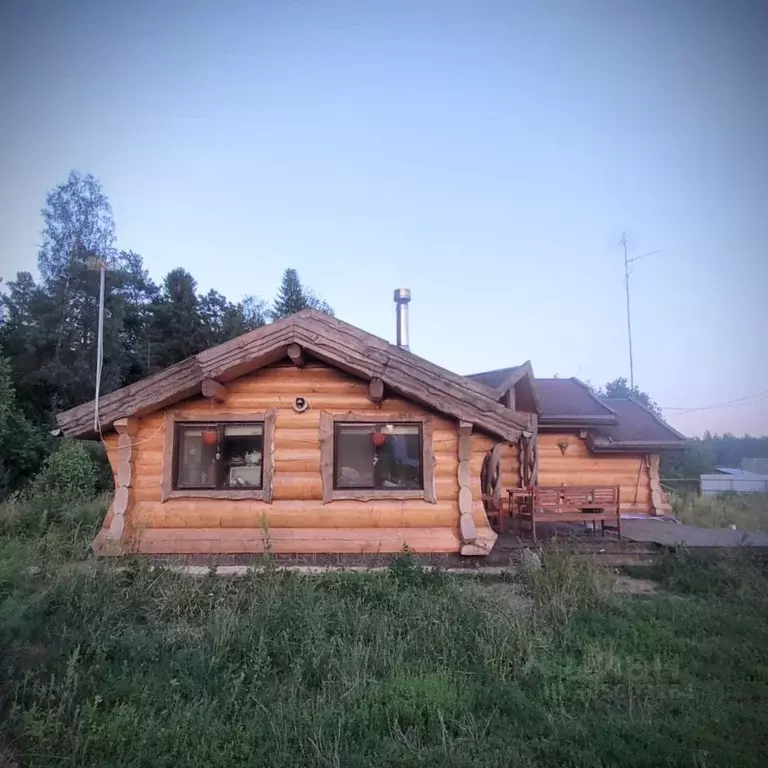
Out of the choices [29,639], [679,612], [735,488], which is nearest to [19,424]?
[29,639]

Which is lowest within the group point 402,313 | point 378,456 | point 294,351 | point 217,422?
point 378,456

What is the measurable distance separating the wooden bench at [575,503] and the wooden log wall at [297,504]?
5.31 ft

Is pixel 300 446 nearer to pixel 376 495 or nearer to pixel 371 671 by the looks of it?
pixel 376 495

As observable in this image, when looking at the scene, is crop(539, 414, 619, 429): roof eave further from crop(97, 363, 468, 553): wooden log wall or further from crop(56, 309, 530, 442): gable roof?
crop(56, 309, 530, 442): gable roof

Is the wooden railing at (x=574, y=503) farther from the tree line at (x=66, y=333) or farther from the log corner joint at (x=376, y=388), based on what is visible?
the tree line at (x=66, y=333)

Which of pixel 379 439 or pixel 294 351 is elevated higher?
pixel 294 351

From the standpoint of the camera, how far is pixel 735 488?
22922mm

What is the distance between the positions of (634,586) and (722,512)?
9177mm

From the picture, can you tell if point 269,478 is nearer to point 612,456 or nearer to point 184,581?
point 184,581

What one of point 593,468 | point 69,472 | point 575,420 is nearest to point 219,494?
point 575,420

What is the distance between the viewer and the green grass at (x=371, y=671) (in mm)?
4098

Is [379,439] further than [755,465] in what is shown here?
No

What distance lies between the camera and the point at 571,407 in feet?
47.4

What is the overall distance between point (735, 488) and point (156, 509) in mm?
22498
